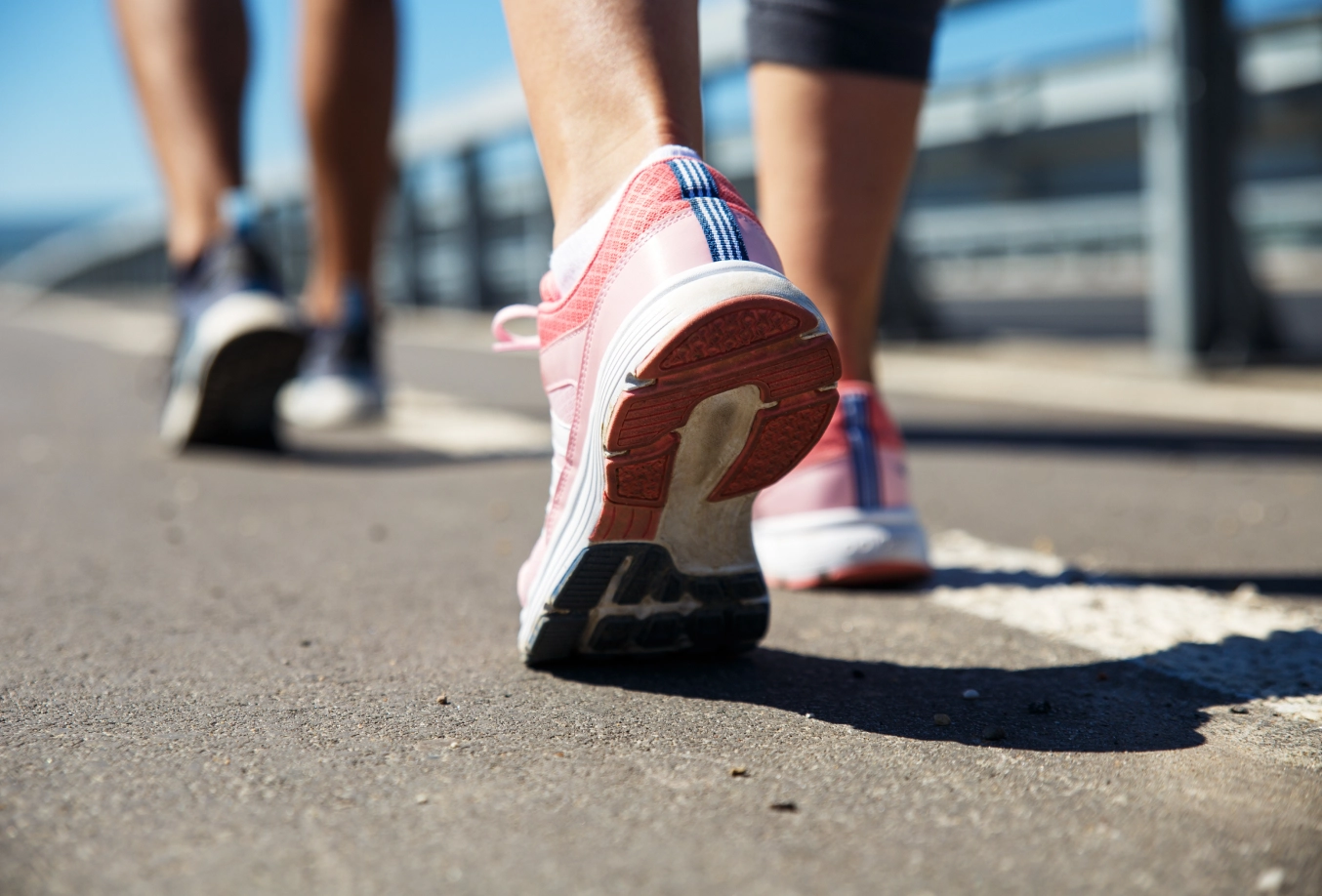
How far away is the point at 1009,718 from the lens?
895mm

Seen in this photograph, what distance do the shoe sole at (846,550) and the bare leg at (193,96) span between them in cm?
134

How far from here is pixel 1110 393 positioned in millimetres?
3209

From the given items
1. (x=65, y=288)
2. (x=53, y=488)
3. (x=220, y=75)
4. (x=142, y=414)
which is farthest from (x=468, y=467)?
(x=65, y=288)

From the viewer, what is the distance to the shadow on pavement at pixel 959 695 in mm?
858

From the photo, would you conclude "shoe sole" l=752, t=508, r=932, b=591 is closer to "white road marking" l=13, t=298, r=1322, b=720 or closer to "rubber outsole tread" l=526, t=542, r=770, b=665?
"white road marking" l=13, t=298, r=1322, b=720

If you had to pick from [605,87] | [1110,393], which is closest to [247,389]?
[605,87]

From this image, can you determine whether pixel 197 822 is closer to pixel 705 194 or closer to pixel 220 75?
pixel 705 194

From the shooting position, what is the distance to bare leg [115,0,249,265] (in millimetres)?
2229

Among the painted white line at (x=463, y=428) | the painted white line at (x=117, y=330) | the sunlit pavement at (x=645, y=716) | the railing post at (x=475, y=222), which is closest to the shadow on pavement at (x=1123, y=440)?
the sunlit pavement at (x=645, y=716)

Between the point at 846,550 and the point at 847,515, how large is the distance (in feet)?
0.12

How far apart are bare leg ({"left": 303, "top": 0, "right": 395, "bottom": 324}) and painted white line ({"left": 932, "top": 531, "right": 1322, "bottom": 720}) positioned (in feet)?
5.85

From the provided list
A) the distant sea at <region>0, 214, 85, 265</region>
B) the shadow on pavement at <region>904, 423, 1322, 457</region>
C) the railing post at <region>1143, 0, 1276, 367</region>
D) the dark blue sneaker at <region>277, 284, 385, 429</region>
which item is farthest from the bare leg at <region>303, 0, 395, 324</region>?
the distant sea at <region>0, 214, 85, 265</region>

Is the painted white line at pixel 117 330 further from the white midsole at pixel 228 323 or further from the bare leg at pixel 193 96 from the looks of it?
the white midsole at pixel 228 323

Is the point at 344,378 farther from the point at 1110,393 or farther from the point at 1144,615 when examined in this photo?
A: the point at 1144,615
